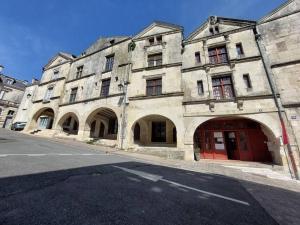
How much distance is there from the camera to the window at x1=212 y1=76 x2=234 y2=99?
11157mm

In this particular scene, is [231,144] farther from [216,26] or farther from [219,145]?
[216,26]

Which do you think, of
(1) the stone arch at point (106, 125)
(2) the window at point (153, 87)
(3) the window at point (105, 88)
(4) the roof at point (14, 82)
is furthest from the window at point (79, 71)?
(4) the roof at point (14, 82)

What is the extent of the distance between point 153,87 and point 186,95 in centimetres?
348

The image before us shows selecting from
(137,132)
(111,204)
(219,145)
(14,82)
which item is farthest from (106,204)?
(14,82)

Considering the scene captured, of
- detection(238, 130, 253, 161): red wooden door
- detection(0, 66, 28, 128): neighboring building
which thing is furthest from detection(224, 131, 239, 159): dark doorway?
detection(0, 66, 28, 128): neighboring building

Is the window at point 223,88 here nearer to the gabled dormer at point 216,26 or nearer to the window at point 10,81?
the gabled dormer at point 216,26

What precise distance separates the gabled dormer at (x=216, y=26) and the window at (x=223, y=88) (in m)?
4.83

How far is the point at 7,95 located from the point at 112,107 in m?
33.0

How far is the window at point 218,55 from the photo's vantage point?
489 inches

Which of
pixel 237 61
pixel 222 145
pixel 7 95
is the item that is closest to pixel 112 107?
pixel 222 145

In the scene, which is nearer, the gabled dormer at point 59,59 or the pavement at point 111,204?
the pavement at point 111,204

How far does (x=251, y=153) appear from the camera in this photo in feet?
35.9

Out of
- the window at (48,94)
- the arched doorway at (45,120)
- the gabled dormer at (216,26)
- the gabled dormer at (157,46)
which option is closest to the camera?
the gabled dormer at (216,26)

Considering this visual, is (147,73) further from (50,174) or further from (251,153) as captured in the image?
(50,174)
